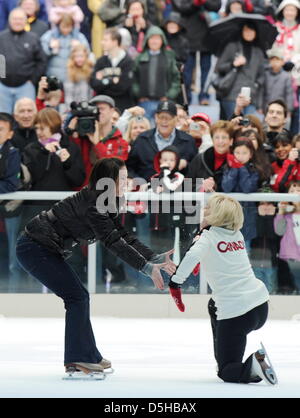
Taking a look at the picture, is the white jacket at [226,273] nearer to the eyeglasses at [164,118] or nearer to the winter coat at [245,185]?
the winter coat at [245,185]

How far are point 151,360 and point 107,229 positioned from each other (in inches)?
69.5

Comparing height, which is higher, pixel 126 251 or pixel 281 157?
pixel 281 157

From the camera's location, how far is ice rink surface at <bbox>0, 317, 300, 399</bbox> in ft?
26.1

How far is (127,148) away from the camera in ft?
41.0

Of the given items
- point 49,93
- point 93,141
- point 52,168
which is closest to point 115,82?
point 49,93

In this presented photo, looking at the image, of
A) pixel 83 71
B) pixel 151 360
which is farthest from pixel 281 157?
pixel 151 360

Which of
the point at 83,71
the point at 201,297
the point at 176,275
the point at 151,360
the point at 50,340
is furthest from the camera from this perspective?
the point at 83,71

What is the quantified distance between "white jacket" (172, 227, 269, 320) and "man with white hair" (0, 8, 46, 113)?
6280 millimetres

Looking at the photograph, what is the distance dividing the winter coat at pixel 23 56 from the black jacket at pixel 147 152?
2181 millimetres

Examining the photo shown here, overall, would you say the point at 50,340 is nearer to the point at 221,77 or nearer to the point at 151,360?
the point at 151,360

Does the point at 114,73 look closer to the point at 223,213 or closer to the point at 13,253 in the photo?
the point at 13,253

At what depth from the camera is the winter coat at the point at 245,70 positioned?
563 inches

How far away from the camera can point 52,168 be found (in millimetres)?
12273

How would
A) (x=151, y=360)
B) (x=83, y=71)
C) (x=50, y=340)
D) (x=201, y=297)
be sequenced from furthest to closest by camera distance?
(x=83, y=71), (x=201, y=297), (x=50, y=340), (x=151, y=360)
